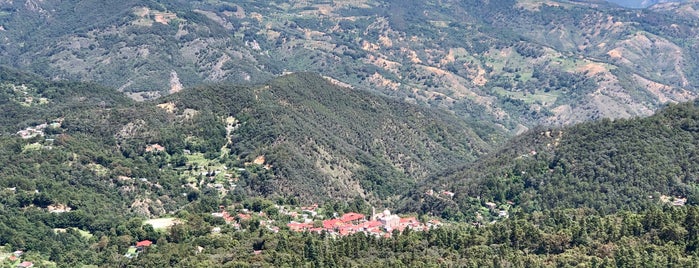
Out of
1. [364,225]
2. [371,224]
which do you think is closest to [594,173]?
[371,224]

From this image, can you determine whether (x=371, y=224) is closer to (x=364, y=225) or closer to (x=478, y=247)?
(x=364, y=225)

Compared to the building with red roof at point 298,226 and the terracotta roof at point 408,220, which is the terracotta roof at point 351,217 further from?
the terracotta roof at point 408,220

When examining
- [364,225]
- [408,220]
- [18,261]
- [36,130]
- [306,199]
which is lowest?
[36,130]

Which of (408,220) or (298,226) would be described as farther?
(408,220)

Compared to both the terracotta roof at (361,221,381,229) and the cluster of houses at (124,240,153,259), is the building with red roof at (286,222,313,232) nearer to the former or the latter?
the terracotta roof at (361,221,381,229)

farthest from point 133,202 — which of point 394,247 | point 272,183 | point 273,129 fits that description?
point 394,247

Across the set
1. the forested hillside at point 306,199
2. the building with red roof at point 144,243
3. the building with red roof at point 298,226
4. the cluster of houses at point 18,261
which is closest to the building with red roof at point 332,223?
the forested hillside at point 306,199
